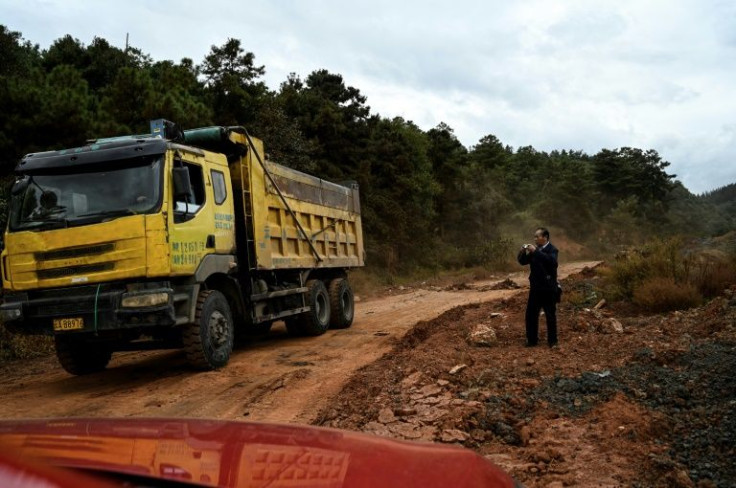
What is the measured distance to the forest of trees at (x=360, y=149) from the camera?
46.3 ft

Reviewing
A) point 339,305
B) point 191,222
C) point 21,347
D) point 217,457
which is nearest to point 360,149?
point 339,305

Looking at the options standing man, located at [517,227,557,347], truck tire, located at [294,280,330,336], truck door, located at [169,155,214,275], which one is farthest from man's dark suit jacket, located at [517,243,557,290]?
truck tire, located at [294,280,330,336]

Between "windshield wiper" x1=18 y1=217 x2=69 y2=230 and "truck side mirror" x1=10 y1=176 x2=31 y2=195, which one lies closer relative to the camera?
"windshield wiper" x1=18 y1=217 x2=69 y2=230

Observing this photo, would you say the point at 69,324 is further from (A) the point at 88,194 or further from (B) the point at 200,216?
(B) the point at 200,216

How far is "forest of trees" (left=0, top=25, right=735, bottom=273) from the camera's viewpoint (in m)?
14.1

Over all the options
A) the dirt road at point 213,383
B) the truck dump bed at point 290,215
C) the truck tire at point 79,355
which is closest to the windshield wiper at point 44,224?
the truck tire at point 79,355

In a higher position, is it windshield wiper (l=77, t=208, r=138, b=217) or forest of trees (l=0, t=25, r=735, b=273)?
forest of trees (l=0, t=25, r=735, b=273)

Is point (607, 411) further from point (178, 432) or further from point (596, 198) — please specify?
point (596, 198)

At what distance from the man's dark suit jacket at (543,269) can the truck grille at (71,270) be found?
5.10 metres

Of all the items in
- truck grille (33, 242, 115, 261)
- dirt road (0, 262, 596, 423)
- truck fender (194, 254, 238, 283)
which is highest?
truck grille (33, 242, 115, 261)

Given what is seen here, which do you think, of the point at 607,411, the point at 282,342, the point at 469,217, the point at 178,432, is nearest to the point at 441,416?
the point at 607,411

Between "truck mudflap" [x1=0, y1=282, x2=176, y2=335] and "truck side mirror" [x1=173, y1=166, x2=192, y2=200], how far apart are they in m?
1.06

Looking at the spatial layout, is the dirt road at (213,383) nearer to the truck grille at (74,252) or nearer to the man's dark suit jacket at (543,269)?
the truck grille at (74,252)

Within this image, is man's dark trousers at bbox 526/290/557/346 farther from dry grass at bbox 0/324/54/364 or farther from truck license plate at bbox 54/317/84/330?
dry grass at bbox 0/324/54/364
